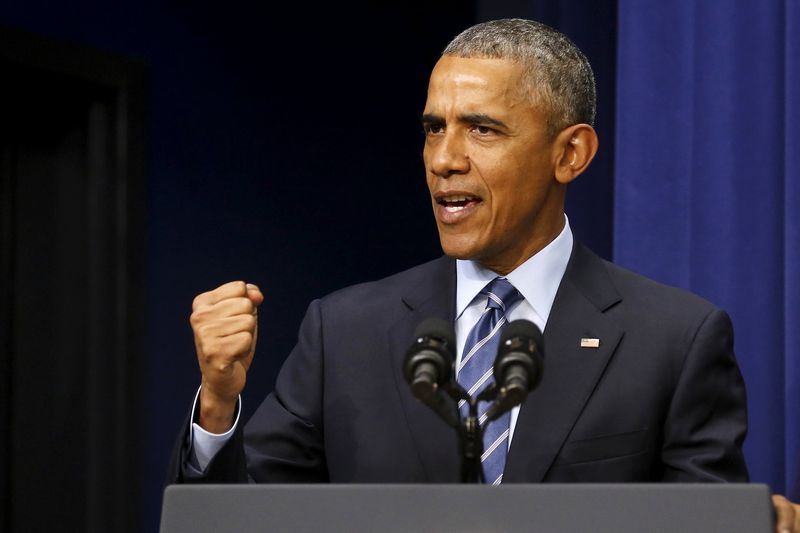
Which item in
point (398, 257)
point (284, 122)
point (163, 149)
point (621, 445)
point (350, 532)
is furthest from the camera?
point (398, 257)

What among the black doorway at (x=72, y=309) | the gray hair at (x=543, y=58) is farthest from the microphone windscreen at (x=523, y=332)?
the black doorway at (x=72, y=309)

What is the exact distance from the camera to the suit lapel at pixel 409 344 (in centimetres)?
186

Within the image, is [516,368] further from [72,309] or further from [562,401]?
[72,309]

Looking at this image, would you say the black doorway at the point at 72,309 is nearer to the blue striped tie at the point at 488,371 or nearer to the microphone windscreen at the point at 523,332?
the blue striped tie at the point at 488,371

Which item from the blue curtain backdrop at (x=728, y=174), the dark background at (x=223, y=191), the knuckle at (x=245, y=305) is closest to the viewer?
the knuckle at (x=245, y=305)

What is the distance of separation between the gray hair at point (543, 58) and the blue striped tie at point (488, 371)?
29 centimetres

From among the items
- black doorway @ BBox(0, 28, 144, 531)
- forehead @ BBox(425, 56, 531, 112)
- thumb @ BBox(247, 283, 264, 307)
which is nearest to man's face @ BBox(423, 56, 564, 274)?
forehead @ BBox(425, 56, 531, 112)

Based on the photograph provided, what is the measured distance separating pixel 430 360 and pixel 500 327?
0.60 meters

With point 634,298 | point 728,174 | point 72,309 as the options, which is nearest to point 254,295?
point 634,298

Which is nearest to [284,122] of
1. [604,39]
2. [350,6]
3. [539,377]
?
[350,6]

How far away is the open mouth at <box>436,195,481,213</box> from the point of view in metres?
1.93

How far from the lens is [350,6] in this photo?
464cm

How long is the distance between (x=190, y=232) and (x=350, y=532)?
9.35 feet

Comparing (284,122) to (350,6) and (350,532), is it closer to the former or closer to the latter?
(350,6)
